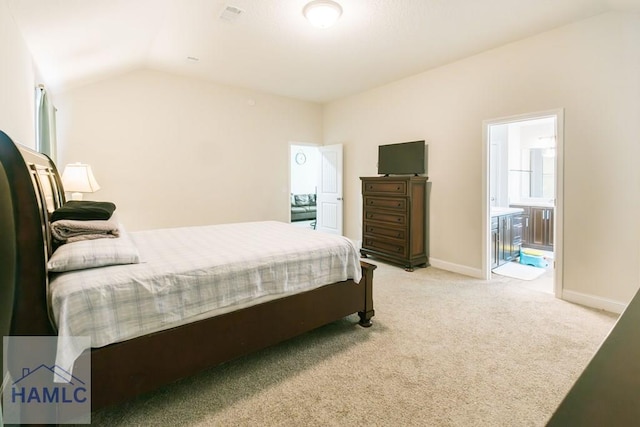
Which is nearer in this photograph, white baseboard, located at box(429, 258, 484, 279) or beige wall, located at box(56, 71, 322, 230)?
white baseboard, located at box(429, 258, 484, 279)

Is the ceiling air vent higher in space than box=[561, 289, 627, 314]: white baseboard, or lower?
higher

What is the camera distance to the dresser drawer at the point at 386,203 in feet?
14.6

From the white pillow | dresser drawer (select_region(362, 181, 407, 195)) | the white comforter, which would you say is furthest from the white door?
the white pillow

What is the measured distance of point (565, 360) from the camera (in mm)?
2219

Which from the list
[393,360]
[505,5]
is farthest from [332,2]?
[393,360]

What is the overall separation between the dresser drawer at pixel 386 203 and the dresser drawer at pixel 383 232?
31 cm

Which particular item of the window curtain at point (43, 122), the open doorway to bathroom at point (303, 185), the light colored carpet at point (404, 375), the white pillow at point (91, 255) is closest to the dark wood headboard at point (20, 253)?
the white pillow at point (91, 255)

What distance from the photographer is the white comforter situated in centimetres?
151

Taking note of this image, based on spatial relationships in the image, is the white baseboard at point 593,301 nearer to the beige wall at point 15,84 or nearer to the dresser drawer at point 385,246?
the dresser drawer at point 385,246

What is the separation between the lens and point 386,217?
471 cm

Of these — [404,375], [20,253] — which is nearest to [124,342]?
[20,253]

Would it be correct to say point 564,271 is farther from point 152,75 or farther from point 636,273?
point 152,75

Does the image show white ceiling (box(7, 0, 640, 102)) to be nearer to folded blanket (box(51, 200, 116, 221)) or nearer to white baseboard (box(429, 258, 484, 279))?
folded blanket (box(51, 200, 116, 221))

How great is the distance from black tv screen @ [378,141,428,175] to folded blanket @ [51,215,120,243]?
12.6ft
